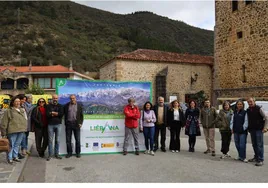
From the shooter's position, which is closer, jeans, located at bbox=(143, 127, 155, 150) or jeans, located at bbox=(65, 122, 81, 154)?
jeans, located at bbox=(65, 122, 81, 154)

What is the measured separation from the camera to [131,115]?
7699mm

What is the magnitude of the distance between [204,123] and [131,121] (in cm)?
223

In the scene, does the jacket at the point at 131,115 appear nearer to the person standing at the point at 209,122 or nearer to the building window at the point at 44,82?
the person standing at the point at 209,122

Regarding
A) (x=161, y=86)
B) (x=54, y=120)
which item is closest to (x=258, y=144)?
(x=54, y=120)

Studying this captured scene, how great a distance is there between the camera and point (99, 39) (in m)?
79.2

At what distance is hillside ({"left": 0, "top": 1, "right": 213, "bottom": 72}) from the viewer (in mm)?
59031

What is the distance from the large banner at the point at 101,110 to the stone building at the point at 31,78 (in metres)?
31.1

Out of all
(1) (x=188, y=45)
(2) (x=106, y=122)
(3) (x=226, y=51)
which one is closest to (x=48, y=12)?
(1) (x=188, y=45)

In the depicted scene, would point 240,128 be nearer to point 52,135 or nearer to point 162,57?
point 52,135

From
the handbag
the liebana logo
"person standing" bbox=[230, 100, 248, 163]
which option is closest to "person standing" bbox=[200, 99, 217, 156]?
"person standing" bbox=[230, 100, 248, 163]

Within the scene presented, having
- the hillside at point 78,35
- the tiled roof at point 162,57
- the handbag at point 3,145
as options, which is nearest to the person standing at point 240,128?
the handbag at point 3,145

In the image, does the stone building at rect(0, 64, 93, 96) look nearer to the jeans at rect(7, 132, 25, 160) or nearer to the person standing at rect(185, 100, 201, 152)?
the person standing at rect(185, 100, 201, 152)

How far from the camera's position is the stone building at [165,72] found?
2385 centimetres

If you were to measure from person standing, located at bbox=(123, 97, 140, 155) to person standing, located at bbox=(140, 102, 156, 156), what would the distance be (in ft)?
0.81
